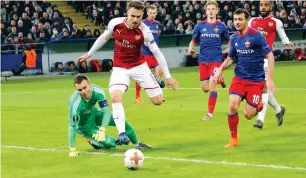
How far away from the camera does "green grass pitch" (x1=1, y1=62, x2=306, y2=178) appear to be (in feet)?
36.7

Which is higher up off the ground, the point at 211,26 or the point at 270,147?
the point at 211,26

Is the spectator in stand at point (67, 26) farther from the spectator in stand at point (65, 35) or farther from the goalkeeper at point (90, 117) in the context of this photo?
the goalkeeper at point (90, 117)

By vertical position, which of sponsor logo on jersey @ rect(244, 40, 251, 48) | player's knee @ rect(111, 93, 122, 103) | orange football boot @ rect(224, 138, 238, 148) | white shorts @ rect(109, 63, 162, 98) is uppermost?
sponsor logo on jersey @ rect(244, 40, 251, 48)

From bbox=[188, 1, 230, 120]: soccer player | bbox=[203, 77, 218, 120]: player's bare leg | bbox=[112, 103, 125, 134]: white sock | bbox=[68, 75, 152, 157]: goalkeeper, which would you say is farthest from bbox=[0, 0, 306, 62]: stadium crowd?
bbox=[112, 103, 125, 134]: white sock

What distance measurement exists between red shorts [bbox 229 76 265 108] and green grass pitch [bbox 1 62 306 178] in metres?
0.78

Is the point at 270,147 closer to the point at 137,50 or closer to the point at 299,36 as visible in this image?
the point at 137,50

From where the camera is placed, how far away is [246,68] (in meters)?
13.5

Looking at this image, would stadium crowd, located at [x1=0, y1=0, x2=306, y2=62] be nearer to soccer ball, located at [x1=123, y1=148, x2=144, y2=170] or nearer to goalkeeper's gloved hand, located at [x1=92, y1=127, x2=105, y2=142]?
goalkeeper's gloved hand, located at [x1=92, y1=127, x2=105, y2=142]

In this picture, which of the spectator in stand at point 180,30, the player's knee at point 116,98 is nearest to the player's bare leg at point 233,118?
the player's knee at point 116,98

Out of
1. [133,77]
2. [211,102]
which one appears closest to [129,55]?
[133,77]

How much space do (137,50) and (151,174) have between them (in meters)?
3.44

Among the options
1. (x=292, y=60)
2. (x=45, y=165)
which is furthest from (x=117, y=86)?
(x=292, y=60)

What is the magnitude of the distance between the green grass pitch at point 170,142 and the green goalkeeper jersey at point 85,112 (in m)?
0.44

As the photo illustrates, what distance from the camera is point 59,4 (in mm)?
44312
